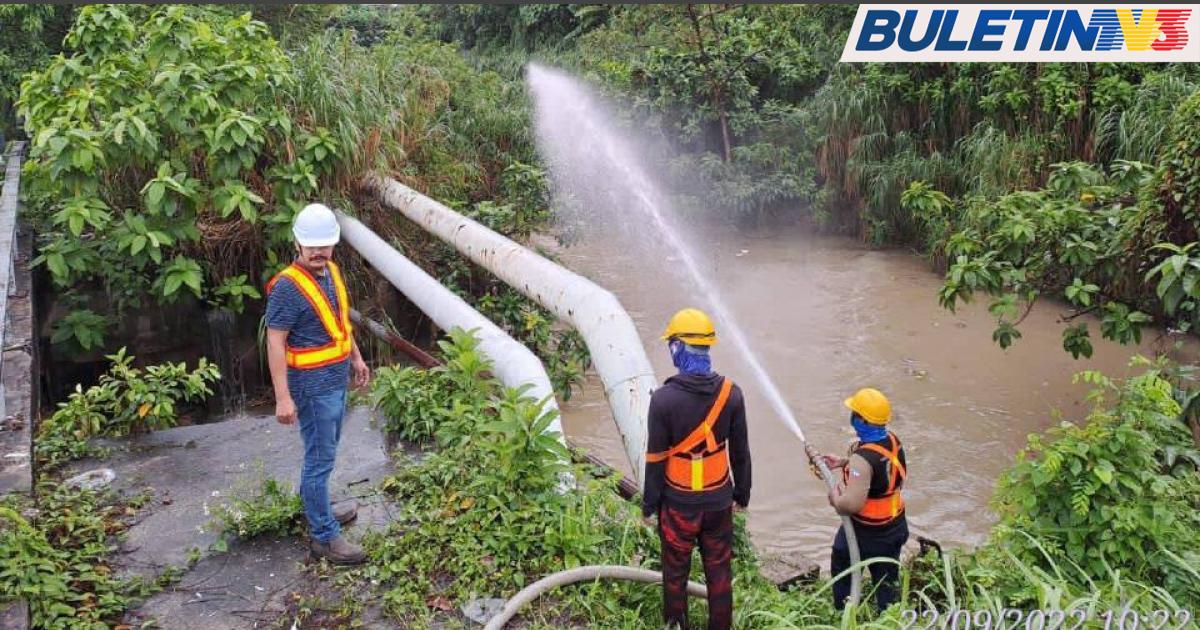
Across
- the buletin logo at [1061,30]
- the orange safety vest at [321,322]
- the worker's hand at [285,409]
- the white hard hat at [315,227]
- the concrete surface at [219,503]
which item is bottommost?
the concrete surface at [219,503]

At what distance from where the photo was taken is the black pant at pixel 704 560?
350 centimetres

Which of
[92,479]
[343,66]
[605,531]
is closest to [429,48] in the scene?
[343,66]

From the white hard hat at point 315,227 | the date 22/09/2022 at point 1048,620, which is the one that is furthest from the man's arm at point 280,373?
the date 22/09/2022 at point 1048,620

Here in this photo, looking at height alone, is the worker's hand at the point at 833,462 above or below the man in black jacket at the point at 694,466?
below

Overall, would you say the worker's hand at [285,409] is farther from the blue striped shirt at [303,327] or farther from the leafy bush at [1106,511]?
the leafy bush at [1106,511]

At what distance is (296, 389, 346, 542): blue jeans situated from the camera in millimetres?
3836

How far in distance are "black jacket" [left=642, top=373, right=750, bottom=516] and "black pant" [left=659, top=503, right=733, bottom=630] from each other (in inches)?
2.0

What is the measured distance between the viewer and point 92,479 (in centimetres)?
475

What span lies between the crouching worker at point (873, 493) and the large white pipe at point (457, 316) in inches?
52.0

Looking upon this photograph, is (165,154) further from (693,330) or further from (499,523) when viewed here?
(693,330)

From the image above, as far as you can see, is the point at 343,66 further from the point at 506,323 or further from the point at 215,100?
the point at 506,323

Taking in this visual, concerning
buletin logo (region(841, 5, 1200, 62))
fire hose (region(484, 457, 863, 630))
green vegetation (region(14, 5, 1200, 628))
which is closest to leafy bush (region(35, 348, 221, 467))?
green vegetation (region(14, 5, 1200, 628))

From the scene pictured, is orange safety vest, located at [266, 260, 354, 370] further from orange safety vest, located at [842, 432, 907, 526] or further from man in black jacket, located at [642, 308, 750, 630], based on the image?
orange safety vest, located at [842, 432, 907, 526]

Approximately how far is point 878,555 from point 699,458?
1419 millimetres
